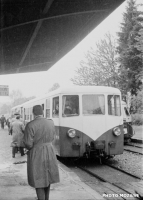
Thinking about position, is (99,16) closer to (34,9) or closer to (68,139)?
(34,9)

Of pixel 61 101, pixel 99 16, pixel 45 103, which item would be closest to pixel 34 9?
pixel 99 16

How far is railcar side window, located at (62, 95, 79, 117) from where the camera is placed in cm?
1031

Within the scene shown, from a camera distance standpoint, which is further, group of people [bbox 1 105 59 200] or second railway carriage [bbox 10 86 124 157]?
second railway carriage [bbox 10 86 124 157]

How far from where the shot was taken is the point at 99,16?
7961 millimetres

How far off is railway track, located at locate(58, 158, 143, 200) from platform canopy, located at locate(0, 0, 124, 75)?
4141 mm

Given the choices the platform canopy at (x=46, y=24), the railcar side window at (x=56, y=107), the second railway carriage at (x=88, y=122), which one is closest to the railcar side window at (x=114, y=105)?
the second railway carriage at (x=88, y=122)

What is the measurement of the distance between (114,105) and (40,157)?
6.12 metres

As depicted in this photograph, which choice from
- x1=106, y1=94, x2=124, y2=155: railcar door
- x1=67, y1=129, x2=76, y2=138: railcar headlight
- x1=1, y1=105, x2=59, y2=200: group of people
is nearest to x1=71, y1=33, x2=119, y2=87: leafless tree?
x1=106, y1=94, x2=124, y2=155: railcar door

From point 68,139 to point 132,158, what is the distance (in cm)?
335

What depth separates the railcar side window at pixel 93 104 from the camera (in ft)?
33.8

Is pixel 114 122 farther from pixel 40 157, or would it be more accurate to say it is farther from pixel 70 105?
pixel 40 157

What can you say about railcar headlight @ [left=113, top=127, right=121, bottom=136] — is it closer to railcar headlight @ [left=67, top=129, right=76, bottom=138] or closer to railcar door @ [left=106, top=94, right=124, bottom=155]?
railcar door @ [left=106, top=94, right=124, bottom=155]

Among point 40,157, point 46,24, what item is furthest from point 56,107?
point 40,157

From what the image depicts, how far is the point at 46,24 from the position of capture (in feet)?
27.3
